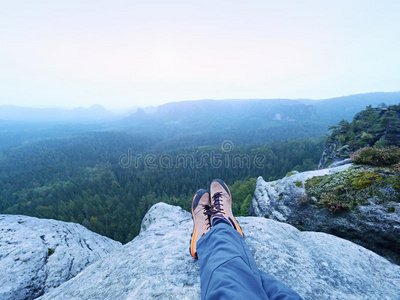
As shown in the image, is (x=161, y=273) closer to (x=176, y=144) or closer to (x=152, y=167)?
(x=152, y=167)

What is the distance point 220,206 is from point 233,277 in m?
3.03

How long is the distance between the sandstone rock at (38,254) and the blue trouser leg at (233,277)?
18.1 ft

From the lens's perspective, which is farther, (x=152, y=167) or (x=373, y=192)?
(x=152, y=167)

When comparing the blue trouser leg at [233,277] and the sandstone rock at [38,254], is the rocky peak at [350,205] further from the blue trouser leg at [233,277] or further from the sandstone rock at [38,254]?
the sandstone rock at [38,254]

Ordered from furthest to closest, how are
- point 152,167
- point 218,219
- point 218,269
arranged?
point 152,167
point 218,219
point 218,269

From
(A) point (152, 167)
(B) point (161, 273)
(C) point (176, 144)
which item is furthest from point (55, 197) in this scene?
(C) point (176, 144)

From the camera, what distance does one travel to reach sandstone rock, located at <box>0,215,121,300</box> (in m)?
4.88

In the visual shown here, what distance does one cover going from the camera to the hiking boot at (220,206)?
453cm

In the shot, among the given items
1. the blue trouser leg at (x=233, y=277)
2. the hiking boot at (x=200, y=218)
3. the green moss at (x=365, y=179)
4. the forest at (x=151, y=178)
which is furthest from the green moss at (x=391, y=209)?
the forest at (x=151, y=178)

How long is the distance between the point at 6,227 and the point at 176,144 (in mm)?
141488

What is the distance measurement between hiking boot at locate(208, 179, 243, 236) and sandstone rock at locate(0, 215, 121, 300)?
211 inches

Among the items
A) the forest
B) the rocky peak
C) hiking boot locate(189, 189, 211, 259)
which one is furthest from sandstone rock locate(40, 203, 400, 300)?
the forest

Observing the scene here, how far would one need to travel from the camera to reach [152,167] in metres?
74.6

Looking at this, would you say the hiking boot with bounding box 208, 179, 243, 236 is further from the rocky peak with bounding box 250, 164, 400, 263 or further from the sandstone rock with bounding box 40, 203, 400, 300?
the rocky peak with bounding box 250, 164, 400, 263
